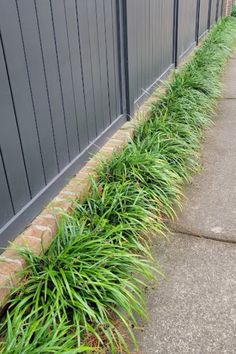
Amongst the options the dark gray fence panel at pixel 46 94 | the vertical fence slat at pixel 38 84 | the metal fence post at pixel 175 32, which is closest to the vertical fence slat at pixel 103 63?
the dark gray fence panel at pixel 46 94

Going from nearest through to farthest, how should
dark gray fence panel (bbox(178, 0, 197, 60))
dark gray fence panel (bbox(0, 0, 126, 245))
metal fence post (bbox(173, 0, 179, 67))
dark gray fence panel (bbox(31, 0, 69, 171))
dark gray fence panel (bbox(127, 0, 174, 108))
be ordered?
dark gray fence panel (bbox(0, 0, 126, 245))
dark gray fence panel (bbox(31, 0, 69, 171))
dark gray fence panel (bbox(127, 0, 174, 108))
metal fence post (bbox(173, 0, 179, 67))
dark gray fence panel (bbox(178, 0, 197, 60))

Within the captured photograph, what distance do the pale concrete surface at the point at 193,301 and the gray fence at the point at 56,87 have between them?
3.15 ft

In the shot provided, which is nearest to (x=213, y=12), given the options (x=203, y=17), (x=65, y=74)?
(x=203, y=17)

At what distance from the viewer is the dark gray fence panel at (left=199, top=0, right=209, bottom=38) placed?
8.46 meters

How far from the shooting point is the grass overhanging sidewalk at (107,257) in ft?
5.78

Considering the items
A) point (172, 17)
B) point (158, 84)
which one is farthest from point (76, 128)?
point (172, 17)

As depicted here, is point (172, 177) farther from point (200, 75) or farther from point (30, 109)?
point (200, 75)

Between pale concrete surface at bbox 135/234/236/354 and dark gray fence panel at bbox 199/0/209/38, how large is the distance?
282 inches

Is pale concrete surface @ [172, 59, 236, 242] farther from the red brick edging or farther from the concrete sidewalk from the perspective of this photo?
the red brick edging

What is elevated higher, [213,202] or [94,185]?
[94,185]

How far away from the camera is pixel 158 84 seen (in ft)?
17.5

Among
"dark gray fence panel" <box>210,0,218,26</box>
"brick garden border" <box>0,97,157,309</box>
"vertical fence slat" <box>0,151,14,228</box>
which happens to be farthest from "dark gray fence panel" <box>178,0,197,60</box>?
"vertical fence slat" <box>0,151,14,228</box>

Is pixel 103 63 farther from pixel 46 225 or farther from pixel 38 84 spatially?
pixel 46 225

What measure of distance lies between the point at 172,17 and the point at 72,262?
4.93m
